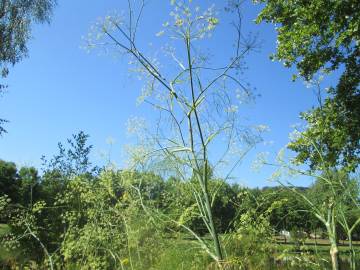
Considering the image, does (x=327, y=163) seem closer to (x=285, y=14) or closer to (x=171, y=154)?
(x=285, y=14)

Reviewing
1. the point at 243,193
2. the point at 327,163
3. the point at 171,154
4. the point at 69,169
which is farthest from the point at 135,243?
the point at 69,169

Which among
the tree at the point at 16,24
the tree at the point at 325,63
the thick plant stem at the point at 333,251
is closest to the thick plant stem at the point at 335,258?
the thick plant stem at the point at 333,251

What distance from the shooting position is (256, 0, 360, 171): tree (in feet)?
32.1

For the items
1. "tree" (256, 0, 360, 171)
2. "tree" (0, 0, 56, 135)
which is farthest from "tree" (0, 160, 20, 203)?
"tree" (256, 0, 360, 171)

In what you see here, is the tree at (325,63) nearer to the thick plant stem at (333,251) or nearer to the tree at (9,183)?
the thick plant stem at (333,251)

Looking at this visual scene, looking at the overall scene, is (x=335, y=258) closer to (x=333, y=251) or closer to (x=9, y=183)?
(x=333, y=251)

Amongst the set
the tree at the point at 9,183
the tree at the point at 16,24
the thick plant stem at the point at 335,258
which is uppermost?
the tree at the point at 16,24

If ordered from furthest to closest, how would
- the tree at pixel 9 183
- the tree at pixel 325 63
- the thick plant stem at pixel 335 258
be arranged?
the tree at pixel 9 183, the tree at pixel 325 63, the thick plant stem at pixel 335 258

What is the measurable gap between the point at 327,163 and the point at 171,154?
5268 mm

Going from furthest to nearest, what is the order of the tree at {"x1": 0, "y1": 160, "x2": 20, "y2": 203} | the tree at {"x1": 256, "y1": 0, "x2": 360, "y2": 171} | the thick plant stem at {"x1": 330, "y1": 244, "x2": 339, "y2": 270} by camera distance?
the tree at {"x1": 0, "y1": 160, "x2": 20, "y2": 203} → the tree at {"x1": 256, "y1": 0, "x2": 360, "y2": 171} → the thick plant stem at {"x1": 330, "y1": 244, "x2": 339, "y2": 270}

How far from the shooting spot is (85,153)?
13.5 meters

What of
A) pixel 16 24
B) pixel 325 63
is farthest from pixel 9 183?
pixel 325 63

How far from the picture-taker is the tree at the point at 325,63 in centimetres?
979

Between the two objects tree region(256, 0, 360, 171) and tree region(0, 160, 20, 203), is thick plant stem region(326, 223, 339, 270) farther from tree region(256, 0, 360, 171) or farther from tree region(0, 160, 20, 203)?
tree region(0, 160, 20, 203)
